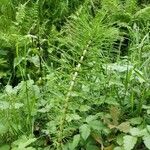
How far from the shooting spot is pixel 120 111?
217 centimetres

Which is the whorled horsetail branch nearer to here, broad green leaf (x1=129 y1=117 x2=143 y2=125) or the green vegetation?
the green vegetation

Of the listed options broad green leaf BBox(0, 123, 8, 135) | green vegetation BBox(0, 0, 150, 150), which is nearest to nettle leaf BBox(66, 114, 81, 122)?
green vegetation BBox(0, 0, 150, 150)

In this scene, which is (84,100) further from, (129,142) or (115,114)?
(129,142)

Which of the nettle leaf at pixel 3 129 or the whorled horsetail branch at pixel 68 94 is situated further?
the nettle leaf at pixel 3 129

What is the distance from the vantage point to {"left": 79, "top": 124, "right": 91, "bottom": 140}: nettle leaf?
6.35 ft

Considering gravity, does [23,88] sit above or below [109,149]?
above

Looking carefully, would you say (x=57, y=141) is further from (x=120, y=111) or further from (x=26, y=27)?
(x=26, y=27)

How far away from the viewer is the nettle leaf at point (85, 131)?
1.94 m

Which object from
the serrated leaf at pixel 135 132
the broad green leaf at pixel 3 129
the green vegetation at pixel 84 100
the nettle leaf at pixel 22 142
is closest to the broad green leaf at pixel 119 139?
the green vegetation at pixel 84 100

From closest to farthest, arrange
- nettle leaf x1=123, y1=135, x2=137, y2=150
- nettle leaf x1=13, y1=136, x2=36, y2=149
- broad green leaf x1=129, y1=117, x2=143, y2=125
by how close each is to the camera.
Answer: nettle leaf x1=123, y1=135, x2=137, y2=150, nettle leaf x1=13, y1=136, x2=36, y2=149, broad green leaf x1=129, y1=117, x2=143, y2=125

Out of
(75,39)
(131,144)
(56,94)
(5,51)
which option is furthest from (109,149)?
(5,51)

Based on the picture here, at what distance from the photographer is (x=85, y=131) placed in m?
1.95

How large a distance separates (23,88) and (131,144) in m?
0.70

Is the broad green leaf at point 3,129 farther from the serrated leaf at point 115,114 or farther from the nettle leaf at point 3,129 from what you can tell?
the serrated leaf at point 115,114
